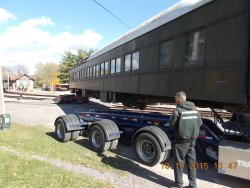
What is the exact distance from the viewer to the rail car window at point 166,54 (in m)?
7.33

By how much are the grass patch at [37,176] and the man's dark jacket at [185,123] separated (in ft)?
5.16

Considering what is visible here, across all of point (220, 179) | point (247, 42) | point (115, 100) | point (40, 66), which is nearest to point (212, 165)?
point (220, 179)

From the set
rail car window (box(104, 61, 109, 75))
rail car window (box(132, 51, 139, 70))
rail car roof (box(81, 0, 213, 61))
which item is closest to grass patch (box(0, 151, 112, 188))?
rail car roof (box(81, 0, 213, 61))

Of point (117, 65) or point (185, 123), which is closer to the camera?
point (185, 123)

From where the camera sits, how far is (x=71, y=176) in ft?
19.0

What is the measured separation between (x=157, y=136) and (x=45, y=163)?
2.49 m

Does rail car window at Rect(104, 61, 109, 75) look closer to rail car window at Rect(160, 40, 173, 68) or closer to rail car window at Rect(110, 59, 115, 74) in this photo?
rail car window at Rect(110, 59, 115, 74)

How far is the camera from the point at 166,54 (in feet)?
24.8

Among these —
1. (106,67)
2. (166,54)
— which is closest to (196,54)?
(166,54)

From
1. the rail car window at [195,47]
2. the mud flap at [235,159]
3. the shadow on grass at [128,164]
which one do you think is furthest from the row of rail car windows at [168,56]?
the shadow on grass at [128,164]

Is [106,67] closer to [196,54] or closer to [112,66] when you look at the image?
[112,66]

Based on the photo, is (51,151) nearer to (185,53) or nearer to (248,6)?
(185,53)

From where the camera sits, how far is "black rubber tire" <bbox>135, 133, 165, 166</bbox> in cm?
646

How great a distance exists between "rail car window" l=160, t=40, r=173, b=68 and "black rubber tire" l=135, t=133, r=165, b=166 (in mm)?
1893
